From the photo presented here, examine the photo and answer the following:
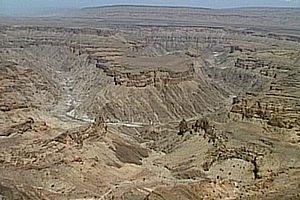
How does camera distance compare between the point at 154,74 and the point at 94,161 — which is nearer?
the point at 94,161

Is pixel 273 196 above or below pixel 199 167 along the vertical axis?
above

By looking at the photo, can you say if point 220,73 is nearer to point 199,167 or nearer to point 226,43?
point 226,43

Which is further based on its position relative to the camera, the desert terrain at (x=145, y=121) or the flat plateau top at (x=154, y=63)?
the flat plateau top at (x=154, y=63)

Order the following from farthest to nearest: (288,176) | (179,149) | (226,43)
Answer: (226,43)
(179,149)
(288,176)

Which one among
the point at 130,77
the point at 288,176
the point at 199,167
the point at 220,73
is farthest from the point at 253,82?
the point at 288,176

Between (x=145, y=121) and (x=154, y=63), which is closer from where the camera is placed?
(x=145, y=121)

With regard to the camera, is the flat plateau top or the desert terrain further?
the flat plateau top

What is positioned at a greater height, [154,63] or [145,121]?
[154,63]

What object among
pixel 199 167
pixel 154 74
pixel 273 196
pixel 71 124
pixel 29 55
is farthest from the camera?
pixel 29 55
